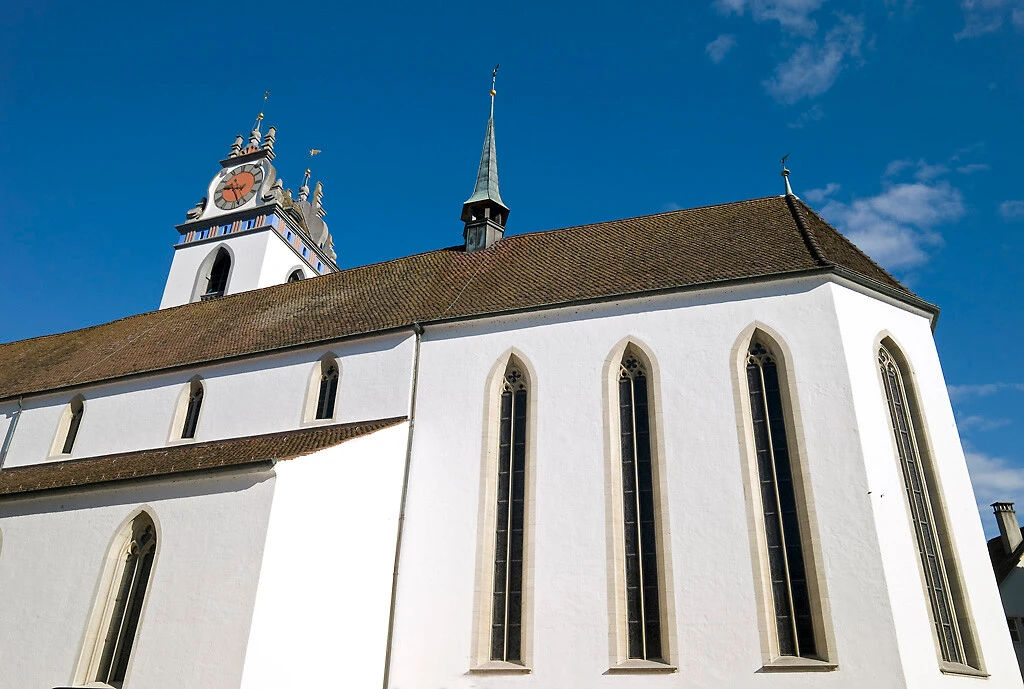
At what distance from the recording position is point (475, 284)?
15.9 m

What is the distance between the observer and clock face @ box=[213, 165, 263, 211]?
2783cm

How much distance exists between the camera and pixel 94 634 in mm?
11289

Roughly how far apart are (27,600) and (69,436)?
248 inches

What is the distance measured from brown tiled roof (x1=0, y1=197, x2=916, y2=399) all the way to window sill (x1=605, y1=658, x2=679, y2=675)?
5.79 m

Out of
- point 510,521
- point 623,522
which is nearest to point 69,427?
point 510,521

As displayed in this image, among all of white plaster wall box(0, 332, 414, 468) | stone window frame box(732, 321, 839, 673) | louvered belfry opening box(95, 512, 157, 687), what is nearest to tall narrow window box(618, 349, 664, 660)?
stone window frame box(732, 321, 839, 673)

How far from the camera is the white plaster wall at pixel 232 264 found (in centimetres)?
2534

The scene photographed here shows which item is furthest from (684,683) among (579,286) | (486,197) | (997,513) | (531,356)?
(997,513)

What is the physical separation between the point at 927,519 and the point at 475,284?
8.91m

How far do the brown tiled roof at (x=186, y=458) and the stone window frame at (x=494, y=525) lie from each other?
67.8 inches

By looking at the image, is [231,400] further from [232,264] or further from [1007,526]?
[1007,526]

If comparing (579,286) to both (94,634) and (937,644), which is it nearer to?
(937,644)

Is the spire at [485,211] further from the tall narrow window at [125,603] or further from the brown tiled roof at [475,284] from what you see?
the tall narrow window at [125,603]

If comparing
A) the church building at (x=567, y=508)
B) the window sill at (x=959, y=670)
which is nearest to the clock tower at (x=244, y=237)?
the church building at (x=567, y=508)
